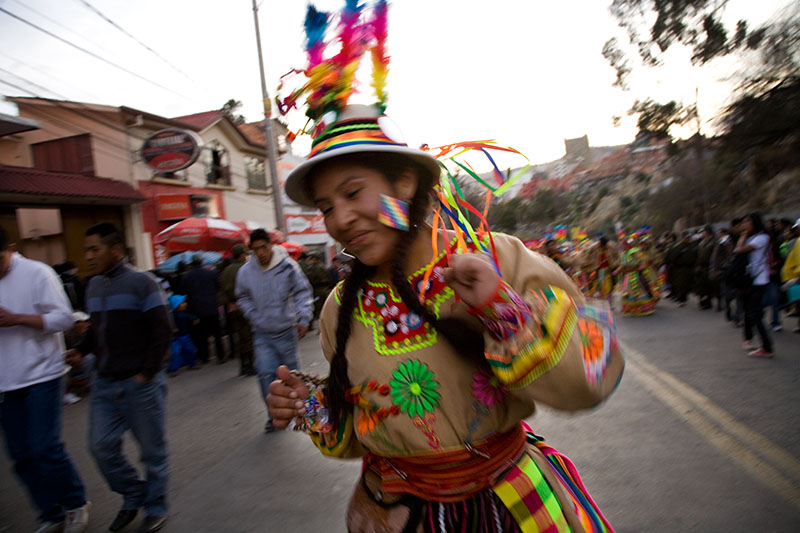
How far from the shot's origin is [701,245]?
10.8 m

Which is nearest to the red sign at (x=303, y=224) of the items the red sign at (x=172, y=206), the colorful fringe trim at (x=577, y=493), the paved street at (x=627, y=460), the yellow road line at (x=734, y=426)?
the red sign at (x=172, y=206)

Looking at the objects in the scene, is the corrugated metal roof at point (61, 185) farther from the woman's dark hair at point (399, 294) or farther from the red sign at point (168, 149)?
the woman's dark hair at point (399, 294)

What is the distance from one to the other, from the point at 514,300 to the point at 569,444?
11.3 ft

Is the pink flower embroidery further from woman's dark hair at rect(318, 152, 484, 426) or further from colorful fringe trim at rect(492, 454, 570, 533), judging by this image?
colorful fringe trim at rect(492, 454, 570, 533)

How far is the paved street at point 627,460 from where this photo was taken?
2975mm

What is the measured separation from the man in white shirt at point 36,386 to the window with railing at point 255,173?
20733mm

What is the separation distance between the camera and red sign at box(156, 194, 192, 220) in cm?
1639

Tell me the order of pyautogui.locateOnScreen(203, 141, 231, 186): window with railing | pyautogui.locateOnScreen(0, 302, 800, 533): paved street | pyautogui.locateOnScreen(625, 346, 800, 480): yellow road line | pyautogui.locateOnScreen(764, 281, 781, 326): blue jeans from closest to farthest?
pyautogui.locateOnScreen(0, 302, 800, 533): paved street < pyautogui.locateOnScreen(625, 346, 800, 480): yellow road line < pyautogui.locateOnScreen(764, 281, 781, 326): blue jeans < pyautogui.locateOnScreen(203, 141, 231, 186): window with railing

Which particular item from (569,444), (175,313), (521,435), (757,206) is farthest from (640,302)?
(757,206)

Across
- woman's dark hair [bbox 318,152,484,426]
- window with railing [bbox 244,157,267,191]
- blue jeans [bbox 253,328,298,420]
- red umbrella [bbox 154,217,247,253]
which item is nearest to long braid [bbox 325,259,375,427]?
woman's dark hair [bbox 318,152,484,426]

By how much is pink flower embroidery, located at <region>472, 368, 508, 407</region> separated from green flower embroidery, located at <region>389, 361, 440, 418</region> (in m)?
0.09

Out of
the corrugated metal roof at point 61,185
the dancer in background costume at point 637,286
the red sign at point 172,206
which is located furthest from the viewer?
the red sign at point 172,206

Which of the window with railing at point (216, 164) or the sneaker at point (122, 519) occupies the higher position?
the window with railing at point (216, 164)

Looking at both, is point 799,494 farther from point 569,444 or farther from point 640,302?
point 640,302
